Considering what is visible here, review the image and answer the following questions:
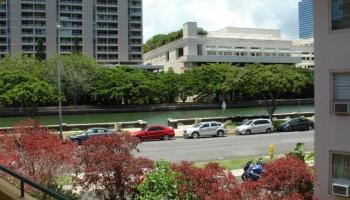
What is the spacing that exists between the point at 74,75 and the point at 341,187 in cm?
7136

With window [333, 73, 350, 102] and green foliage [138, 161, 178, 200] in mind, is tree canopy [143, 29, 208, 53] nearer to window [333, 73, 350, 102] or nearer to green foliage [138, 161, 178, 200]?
window [333, 73, 350, 102]

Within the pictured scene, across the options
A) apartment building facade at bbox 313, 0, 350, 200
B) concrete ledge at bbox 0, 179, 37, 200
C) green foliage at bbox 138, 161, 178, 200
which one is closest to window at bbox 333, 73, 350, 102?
apartment building facade at bbox 313, 0, 350, 200

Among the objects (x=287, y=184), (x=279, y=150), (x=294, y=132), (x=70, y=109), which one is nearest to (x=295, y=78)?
(x=294, y=132)

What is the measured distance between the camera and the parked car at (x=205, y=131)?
140 feet

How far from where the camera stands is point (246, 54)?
145500mm

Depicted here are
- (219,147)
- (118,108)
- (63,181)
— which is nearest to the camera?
(63,181)

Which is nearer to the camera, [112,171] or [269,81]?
[112,171]

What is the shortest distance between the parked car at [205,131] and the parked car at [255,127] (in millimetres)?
1901

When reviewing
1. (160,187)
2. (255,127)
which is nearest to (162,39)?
(255,127)

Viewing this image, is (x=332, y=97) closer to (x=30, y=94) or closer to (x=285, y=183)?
(x=285, y=183)

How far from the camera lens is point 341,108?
13039mm

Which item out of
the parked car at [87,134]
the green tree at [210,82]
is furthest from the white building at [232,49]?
the parked car at [87,134]

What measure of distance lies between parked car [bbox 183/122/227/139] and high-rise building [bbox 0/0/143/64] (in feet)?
318

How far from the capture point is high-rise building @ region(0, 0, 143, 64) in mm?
135625
